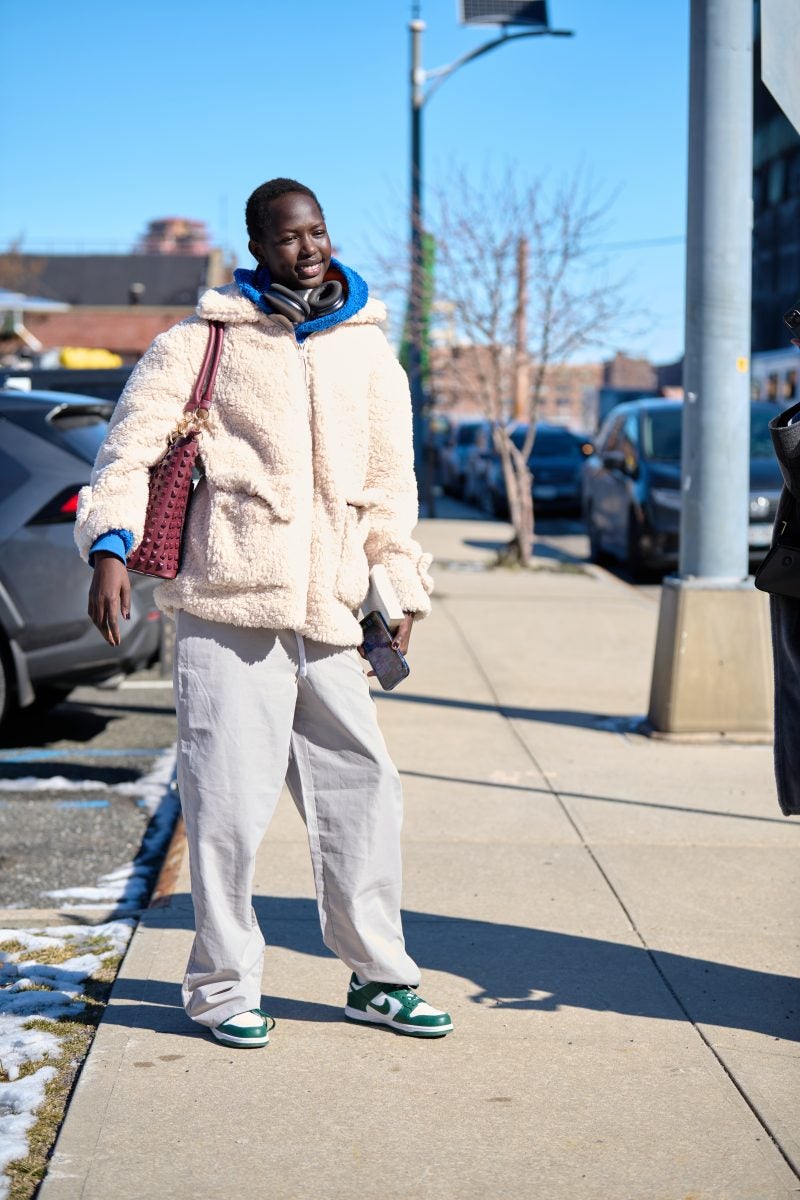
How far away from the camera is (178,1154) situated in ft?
10.1

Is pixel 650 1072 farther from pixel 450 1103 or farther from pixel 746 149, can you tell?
pixel 746 149

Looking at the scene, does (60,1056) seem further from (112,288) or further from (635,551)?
(112,288)

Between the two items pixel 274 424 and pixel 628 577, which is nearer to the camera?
pixel 274 424

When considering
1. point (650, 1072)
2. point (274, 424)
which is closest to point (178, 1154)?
point (650, 1072)

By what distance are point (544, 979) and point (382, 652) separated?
1074 mm

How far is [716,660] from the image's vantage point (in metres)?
7.00

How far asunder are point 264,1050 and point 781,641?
1.54 meters

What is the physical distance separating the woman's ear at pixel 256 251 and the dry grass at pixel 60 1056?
6.19 feet

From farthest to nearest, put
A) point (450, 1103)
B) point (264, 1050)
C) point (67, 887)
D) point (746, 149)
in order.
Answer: point (746, 149) → point (67, 887) → point (264, 1050) → point (450, 1103)

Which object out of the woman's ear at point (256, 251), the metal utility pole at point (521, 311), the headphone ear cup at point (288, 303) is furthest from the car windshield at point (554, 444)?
the headphone ear cup at point (288, 303)

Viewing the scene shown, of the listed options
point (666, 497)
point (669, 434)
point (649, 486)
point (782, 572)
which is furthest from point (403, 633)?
point (669, 434)

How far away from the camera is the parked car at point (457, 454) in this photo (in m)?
31.5

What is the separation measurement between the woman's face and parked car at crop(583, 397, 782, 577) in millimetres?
10953

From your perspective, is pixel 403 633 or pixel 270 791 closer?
pixel 270 791
